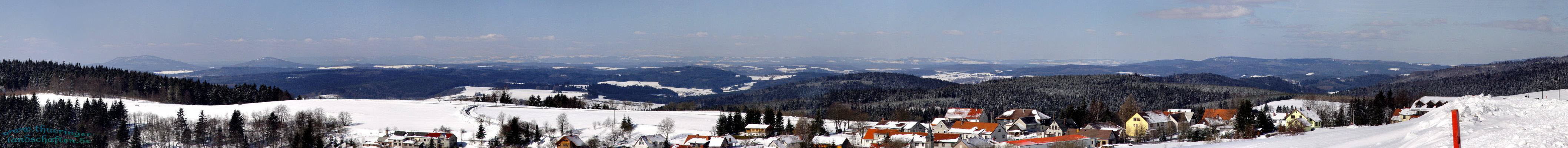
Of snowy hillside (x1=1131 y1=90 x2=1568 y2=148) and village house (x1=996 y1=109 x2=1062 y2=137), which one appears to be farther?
village house (x1=996 y1=109 x2=1062 y2=137)

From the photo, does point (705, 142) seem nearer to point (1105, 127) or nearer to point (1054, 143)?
point (1054, 143)

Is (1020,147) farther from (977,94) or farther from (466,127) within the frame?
(977,94)

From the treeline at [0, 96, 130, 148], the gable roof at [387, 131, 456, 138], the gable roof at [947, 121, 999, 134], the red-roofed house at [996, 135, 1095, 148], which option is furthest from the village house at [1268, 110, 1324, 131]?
the treeline at [0, 96, 130, 148]

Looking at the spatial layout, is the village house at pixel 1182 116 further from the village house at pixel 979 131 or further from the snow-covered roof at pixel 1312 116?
the village house at pixel 979 131

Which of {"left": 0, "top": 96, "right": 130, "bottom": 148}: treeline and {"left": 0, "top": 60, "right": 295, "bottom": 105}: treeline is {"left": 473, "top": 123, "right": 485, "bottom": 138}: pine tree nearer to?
{"left": 0, "top": 96, "right": 130, "bottom": 148}: treeline

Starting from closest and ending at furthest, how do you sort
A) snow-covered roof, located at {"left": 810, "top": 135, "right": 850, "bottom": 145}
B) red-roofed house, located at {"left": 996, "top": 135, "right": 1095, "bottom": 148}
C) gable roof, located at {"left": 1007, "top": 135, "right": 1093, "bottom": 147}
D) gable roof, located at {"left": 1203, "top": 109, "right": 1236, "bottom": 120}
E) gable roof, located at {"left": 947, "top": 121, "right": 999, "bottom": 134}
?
red-roofed house, located at {"left": 996, "top": 135, "right": 1095, "bottom": 148} < gable roof, located at {"left": 1007, "top": 135, "right": 1093, "bottom": 147} < snow-covered roof, located at {"left": 810, "top": 135, "right": 850, "bottom": 145} < gable roof, located at {"left": 947, "top": 121, "right": 999, "bottom": 134} < gable roof, located at {"left": 1203, "top": 109, "right": 1236, "bottom": 120}

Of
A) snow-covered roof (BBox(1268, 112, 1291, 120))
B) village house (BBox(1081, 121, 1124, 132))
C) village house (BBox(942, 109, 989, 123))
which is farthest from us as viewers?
village house (BBox(942, 109, 989, 123))

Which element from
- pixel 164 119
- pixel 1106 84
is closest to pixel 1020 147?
pixel 164 119
